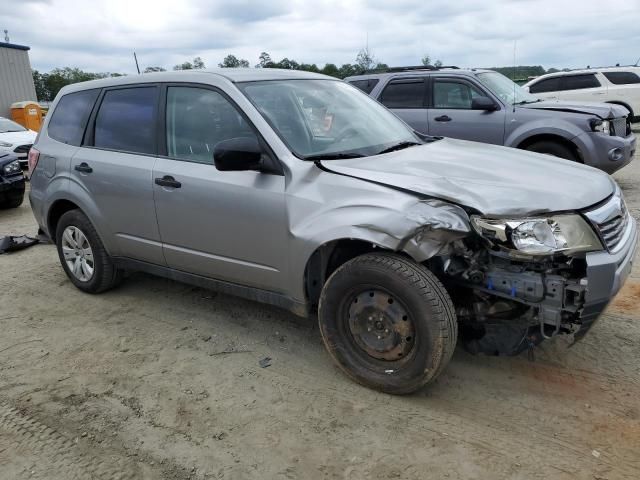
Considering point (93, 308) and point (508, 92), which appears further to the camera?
point (508, 92)

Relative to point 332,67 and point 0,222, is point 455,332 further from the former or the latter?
point 332,67

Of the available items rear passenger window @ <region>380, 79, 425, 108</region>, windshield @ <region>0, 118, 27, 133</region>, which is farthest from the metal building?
rear passenger window @ <region>380, 79, 425, 108</region>

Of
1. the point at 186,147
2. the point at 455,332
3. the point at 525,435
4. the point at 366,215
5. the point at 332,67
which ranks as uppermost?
the point at 332,67

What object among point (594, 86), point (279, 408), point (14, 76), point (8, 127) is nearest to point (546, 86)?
point (594, 86)

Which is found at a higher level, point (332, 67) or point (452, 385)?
point (332, 67)

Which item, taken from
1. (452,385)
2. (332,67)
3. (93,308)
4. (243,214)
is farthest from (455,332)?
(332,67)

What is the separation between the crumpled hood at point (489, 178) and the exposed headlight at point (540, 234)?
6 centimetres

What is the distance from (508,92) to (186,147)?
6.23 metres

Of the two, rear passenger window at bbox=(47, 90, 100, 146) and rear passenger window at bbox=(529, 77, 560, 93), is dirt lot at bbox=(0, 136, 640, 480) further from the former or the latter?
rear passenger window at bbox=(529, 77, 560, 93)

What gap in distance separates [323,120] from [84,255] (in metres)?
2.53

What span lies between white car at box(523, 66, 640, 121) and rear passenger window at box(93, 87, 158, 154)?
1163 centimetres

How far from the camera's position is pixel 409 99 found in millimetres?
8750

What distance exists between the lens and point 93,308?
4.65m

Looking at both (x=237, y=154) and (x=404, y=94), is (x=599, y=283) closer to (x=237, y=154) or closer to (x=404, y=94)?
(x=237, y=154)
